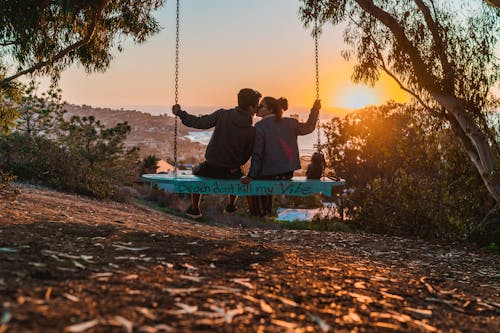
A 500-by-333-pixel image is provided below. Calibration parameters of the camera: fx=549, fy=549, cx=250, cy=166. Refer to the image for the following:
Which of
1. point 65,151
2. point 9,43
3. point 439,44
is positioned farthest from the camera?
point 65,151

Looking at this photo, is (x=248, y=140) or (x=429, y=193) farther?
(x=429, y=193)

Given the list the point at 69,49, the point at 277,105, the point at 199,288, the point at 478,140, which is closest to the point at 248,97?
the point at 277,105

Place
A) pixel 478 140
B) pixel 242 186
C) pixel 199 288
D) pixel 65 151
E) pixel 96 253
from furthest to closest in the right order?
1. pixel 65 151
2. pixel 478 140
3. pixel 242 186
4. pixel 96 253
5. pixel 199 288

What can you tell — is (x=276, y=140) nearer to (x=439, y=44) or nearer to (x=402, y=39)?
(x=402, y=39)

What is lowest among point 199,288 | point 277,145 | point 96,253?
point 199,288

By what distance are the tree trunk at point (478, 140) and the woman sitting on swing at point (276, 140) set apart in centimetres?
227

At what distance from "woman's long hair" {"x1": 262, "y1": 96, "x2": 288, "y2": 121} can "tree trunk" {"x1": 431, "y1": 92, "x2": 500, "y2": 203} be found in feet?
8.75

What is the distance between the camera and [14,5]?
841 cm

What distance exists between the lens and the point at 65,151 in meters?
18.4

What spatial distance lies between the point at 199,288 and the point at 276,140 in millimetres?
4767

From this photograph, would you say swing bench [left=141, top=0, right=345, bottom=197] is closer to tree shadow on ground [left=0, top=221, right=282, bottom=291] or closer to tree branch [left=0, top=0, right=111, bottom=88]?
tree shadow on ground [left=0, top=221, right=282, bottom=291]

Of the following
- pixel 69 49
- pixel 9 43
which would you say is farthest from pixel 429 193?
pixel 9 43

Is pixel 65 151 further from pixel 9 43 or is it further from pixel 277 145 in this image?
pixel 277 145

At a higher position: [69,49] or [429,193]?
[69,49]
